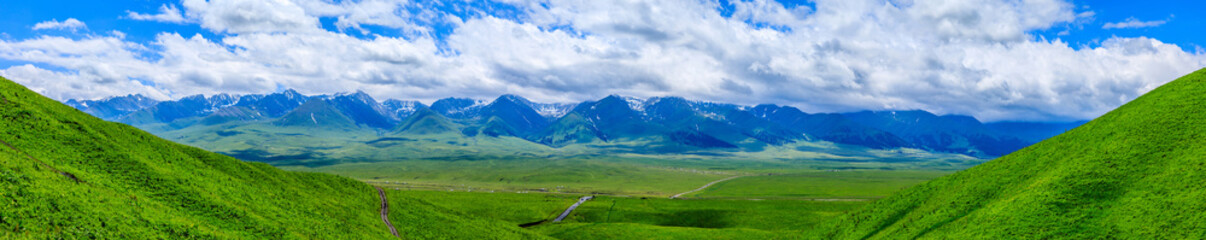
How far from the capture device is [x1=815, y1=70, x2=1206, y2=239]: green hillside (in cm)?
3484

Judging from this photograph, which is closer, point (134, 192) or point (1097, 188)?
point (1097, 188)

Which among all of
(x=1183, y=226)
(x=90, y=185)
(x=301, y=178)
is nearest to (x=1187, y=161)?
(x=1183, y=226)

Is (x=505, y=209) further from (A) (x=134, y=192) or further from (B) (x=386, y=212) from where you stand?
(A) (x=134, y=192)

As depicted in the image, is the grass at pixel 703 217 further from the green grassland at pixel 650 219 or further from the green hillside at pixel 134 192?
the green hillside at pixel 134 192

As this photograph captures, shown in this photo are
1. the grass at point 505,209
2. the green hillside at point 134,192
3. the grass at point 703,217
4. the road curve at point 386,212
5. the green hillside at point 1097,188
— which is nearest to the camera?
the green hillside at point 134,192

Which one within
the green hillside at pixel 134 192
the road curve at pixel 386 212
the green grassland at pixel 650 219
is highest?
the green hillside at pixel 134 192

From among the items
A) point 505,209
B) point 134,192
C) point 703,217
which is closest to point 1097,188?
point 134,192

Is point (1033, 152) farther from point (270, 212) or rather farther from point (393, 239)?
point (270, 212)

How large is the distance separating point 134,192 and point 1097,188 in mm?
79705

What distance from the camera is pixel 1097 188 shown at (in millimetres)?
39875

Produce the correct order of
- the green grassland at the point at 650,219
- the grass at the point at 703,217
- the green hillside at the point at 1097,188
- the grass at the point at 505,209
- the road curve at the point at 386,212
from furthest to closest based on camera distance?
1. the grass at the point at 505,209
2. the grass at the point at 703,217
3. the green grassland at the point at 650,219
4. the road curve at the point at 386,212
5. the green hillside at the point at 1097,188

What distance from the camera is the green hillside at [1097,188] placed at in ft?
114

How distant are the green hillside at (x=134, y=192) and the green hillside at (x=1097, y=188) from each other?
200 ft

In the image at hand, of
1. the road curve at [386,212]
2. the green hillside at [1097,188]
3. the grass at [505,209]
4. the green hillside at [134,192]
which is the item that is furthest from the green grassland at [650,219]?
the green hillside at [1097,188]
